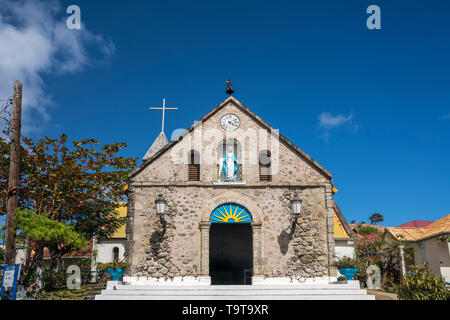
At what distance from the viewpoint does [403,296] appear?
531 inches

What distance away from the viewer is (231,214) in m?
16.5

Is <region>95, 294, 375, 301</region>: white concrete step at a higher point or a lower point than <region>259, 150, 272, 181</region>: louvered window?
lower

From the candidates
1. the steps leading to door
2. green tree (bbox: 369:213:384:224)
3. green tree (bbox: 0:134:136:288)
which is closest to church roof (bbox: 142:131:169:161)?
green tree (bbox: 0:134:136:288)

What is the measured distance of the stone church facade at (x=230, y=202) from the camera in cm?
1592

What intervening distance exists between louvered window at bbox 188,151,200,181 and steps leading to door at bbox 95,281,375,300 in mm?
4941

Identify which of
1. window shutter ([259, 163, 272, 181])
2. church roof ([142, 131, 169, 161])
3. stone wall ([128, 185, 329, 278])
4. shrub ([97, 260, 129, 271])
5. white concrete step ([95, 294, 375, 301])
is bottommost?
white concrete step ([95, 294, 375, 301])

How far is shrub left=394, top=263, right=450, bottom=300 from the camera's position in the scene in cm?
1283

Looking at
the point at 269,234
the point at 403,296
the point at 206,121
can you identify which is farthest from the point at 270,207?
the point at 403,296

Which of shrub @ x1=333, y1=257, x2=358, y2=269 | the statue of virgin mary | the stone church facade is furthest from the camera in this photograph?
the statue of virgin mary

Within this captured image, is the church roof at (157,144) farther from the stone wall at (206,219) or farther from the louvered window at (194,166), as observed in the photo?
the stone wall at (206,219)

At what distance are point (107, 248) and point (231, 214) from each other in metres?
16.4

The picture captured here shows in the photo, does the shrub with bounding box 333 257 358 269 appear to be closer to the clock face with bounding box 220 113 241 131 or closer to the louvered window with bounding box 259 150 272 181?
the louvered window with bounding box 259 150 272 181

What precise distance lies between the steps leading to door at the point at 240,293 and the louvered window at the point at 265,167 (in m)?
4.90

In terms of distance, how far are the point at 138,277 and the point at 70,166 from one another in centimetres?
682
